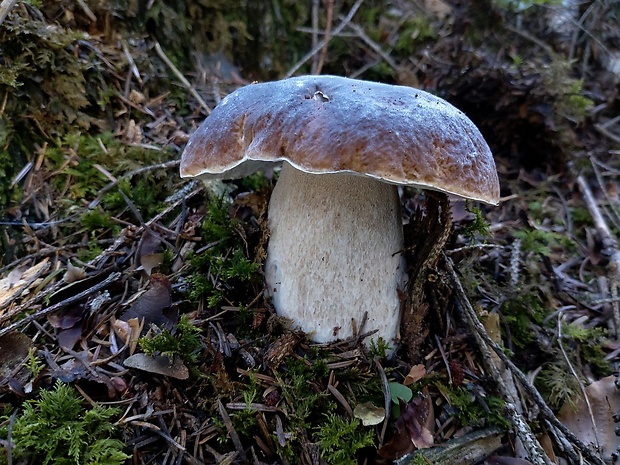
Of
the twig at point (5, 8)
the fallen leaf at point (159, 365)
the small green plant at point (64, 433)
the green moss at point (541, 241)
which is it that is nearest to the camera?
the small green plant at point (64, 433)

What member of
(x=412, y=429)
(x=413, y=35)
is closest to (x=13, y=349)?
Result: (x=412, y=429)

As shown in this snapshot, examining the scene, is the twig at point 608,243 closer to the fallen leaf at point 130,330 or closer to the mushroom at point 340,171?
the mushroom at point 340,171

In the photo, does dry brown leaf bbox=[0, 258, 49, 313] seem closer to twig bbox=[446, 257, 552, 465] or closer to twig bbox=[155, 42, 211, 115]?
twig bbox=[155, 42, 211, 115]

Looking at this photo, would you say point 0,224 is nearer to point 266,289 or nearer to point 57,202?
point 57,202

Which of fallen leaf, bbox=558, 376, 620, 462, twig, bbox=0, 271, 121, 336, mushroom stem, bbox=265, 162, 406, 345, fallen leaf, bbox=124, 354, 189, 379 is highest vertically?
mushroom stem, bbox=265, 162, 406, 345

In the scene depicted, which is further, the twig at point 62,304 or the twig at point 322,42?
the twig at point 322,42

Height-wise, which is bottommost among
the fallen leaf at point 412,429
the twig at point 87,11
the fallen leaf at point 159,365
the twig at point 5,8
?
the fallen leaf at point 412,429

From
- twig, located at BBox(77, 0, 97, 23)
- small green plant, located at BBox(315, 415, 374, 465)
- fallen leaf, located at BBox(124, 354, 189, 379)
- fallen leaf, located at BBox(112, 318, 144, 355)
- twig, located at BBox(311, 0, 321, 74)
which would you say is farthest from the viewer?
twig, located at BBox(311, 0, 321, 74)

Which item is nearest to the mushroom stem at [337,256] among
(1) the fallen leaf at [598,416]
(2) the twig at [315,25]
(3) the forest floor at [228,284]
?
(3) the forest floor at [228,284]

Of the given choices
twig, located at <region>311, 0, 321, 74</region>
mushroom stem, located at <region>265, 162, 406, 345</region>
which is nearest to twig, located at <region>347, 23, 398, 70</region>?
twig, located at <region>311, 0, 321, 74</region>
